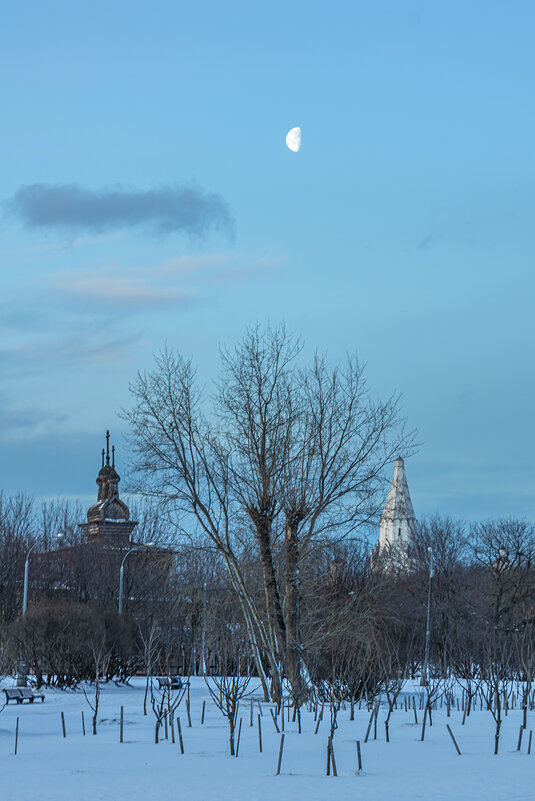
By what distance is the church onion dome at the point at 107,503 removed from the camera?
335 ft

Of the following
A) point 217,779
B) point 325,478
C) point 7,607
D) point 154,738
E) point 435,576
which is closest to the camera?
point 217,779

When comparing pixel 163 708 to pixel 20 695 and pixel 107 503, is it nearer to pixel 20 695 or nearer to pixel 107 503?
pixel 20 695

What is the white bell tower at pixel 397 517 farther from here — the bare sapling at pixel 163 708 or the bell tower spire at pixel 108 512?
the bell tower spire at pixel 108 512

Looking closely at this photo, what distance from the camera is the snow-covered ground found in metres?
19.0

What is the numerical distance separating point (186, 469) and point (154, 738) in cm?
1033

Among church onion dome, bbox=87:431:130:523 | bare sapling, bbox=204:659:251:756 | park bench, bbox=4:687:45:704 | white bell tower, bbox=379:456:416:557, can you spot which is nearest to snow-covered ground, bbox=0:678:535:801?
bare sapling, bbox=204:659:251:756

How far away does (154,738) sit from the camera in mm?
27297

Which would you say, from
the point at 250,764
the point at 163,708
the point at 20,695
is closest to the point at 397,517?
the point at 163,708

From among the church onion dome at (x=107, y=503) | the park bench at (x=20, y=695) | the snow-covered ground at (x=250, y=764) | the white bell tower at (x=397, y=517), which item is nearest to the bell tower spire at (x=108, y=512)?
the church onion dome at (x=107, y=503)

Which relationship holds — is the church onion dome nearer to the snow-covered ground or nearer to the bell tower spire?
the bell tower spire

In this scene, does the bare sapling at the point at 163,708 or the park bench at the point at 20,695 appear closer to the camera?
the bare sapling at the point at 163,708

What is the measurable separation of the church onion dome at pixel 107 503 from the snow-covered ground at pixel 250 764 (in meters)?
68.5

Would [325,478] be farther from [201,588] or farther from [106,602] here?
[106,602]

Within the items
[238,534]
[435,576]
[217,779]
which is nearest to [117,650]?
[238,534]
